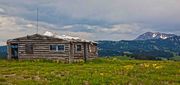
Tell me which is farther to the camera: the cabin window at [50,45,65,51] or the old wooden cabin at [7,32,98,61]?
the cabin window at [50,45,65,51]

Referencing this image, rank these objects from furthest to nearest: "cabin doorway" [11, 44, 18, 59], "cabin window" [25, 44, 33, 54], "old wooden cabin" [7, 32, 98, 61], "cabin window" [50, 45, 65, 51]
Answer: "cabin doorway" [11, 44, 18, 59]
"cabin window" [25, 44, 33, 54]
"cabin window" [50, 45, 65, 51]
"old wooden cabin" [7, 32, 98, 61]

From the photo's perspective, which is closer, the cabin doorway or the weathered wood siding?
the weathered wood siding

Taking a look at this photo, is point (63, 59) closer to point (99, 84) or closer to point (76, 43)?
point (76, 43)

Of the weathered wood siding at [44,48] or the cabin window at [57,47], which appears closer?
the weathered wood siding at [44,48]

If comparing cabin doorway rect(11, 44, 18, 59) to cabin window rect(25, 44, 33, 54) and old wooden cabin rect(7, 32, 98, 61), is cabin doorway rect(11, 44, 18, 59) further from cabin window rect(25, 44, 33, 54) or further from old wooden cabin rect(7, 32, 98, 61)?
cabin window rect(25, 44, 33, 54)

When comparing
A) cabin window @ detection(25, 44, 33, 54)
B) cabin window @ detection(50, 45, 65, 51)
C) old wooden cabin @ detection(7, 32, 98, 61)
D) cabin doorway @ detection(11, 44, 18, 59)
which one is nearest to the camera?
old wooden cabin @ detection(7, 32, 98, 61)

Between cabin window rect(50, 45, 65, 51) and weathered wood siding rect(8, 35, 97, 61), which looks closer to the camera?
weathered wood siding rect(8, 35, 97, 61)

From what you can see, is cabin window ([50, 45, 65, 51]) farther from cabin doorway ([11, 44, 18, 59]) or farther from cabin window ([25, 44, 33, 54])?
cabin doorway ([11, 44, 18, 59])

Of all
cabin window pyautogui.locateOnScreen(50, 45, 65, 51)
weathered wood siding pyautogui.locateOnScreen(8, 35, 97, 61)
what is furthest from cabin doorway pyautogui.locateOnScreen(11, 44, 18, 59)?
cabin window pyautogui.locateOnScreen(50, 45, 65, 51)

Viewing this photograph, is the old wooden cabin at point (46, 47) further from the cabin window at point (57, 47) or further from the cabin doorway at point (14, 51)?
the cabin doorway at point (14, 51)

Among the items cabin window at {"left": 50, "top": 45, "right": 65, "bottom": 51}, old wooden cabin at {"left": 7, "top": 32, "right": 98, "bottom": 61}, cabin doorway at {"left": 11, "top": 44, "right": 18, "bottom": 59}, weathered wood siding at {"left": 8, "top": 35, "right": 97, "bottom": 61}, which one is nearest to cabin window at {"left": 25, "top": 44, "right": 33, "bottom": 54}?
old wooden cabin at {"left": 7, "top": 32, "right": 98, "bottom": 61}

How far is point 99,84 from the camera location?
2755 cm

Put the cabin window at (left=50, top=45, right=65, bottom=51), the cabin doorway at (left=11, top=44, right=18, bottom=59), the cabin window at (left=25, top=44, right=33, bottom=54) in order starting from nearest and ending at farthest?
1. the cabin window at (left=50, top=45, right=65, bottom=51)
2. the cabin window at (left=25, top=44, right=33, bottom=54)
3. the cabin doorway at (left=11, top=44, right=18, bottom=59)

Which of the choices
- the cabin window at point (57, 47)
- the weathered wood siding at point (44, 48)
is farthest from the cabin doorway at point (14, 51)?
the cabin window at point (57, 47)
